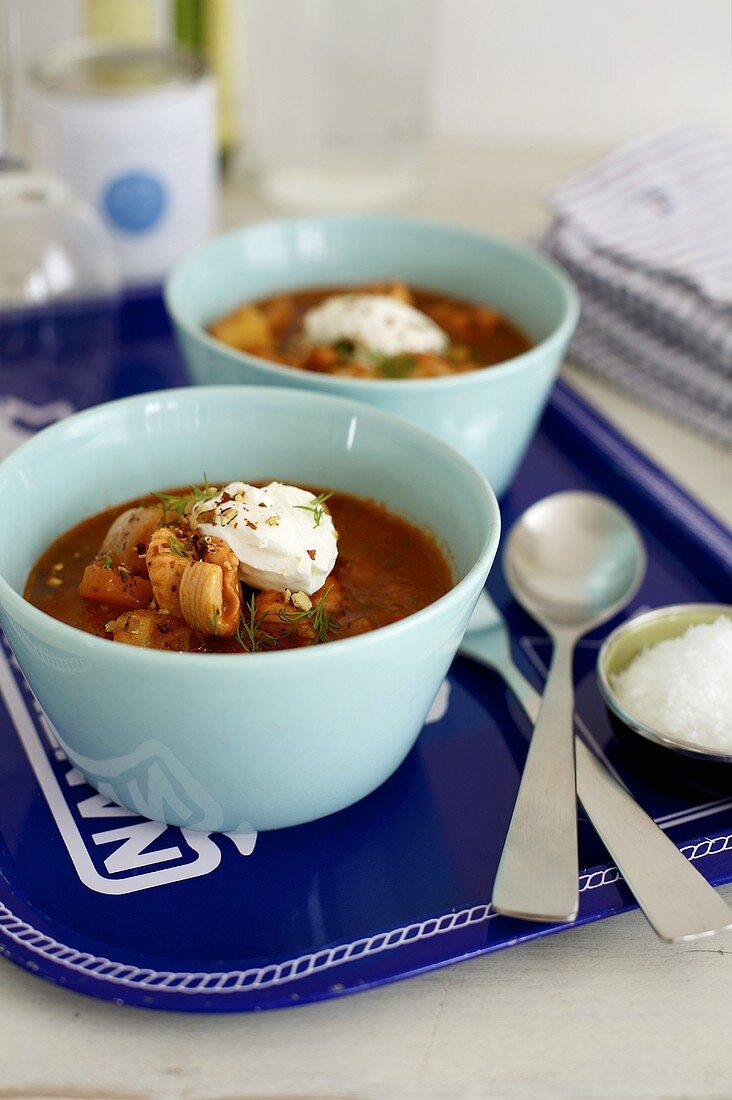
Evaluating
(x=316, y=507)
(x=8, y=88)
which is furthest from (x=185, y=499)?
(x=8, y=88)

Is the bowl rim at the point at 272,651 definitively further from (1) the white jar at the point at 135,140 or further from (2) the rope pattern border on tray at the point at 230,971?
(1) the white jar at the point at 135,140

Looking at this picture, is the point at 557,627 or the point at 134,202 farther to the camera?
the point at 134,202

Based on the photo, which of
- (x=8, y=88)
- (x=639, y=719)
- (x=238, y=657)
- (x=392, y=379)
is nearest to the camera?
(x=238, y=657)

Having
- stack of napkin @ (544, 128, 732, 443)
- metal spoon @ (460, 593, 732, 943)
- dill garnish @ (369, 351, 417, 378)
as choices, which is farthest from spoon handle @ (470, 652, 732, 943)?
stack of napkin @ (544, 128, 732, 443)

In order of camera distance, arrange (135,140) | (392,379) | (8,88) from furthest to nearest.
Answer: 1. (135,140)
2. (8,88)
3. (392,379)

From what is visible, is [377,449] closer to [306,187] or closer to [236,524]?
[236,524]

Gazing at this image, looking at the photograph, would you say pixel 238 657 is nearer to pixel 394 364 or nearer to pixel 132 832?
pixel 132 832

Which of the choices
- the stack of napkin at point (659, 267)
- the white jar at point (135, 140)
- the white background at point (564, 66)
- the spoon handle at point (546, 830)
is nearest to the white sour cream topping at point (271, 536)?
the spoon handle at point (546, 830)

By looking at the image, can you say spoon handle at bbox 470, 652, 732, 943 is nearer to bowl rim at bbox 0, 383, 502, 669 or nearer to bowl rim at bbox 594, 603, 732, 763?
bowl rim at bbox 594, 603, 732, 763
